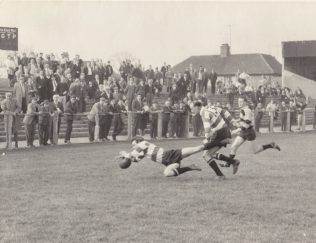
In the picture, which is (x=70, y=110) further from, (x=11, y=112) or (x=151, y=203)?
(x=151, y=203)

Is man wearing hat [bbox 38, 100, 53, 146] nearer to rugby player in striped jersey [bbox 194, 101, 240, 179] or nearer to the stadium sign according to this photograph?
rugby player in striped jersey [bbox 194, 101, 240, 179]

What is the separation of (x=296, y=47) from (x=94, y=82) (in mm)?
31659

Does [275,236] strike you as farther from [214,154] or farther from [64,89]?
[64,89]

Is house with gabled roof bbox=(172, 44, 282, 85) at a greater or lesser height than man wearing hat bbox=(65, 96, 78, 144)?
greater

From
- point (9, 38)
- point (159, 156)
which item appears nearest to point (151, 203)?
point (159, 156)

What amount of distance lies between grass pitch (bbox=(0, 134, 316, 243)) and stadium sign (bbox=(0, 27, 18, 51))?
15541 millimetres

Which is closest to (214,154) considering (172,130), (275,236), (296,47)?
(275,236)

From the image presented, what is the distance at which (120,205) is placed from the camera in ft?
29.5

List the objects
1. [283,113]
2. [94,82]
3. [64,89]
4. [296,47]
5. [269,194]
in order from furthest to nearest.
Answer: [296,47] < [283,113] < [94,82] < [64,89] < [269,194]

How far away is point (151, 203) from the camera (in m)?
9.15

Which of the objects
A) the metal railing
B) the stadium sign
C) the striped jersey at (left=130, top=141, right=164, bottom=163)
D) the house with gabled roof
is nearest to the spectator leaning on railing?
the metal railing

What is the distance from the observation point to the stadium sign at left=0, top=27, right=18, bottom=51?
2958cm

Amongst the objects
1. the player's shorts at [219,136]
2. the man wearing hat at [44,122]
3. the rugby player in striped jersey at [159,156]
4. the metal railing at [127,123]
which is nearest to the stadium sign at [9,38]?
the metal railing at [127,123]

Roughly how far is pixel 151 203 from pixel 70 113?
1258 cm
